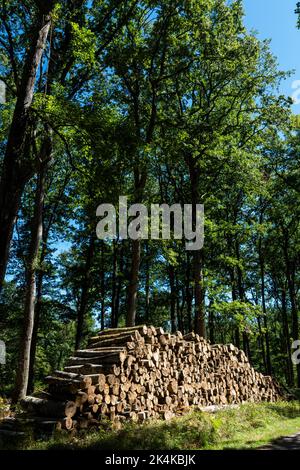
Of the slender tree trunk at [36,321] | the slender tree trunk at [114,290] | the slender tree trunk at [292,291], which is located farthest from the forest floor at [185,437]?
the slender tree trunk at [292,291]

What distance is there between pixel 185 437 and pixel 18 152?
277 inches

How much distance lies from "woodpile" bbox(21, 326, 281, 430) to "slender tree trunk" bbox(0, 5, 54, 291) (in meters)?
2.75

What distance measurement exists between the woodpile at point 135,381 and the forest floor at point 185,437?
0.52 m

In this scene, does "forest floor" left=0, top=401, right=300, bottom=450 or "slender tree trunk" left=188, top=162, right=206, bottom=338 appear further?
"slender tree trunk" left=188, top=162, right=206, bottom=338

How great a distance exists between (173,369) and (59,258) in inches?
713

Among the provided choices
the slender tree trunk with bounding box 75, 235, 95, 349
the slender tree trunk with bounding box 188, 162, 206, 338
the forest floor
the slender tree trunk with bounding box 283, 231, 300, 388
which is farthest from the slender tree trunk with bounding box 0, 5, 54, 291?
the slender tree trunk with bounding box 283, 231, 300, 388

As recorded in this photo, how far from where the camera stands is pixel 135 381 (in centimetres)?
1040

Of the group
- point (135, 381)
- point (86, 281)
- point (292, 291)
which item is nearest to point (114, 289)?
point (86, 281)

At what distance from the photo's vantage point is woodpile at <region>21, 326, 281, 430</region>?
350 inches

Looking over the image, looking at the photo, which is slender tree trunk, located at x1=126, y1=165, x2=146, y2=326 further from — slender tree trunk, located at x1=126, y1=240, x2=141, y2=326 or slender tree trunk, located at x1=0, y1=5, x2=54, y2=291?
slender tree trunk, located at x1=0, y1=5, x2=54, y2=291

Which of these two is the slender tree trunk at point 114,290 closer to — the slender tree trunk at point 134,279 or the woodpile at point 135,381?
the slender tree trunk at point 134,279

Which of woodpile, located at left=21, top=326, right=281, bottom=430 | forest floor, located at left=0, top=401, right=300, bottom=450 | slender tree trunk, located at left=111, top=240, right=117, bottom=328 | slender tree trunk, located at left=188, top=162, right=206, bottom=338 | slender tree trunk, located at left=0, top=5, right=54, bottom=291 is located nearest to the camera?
forest floor, located at left=0, top=401, right=300, bottom=450

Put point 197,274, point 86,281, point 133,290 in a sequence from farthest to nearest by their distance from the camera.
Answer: point 86,281
point 197,274
point 133,290

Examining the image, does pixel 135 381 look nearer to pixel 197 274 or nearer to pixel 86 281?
pixel 197 274
